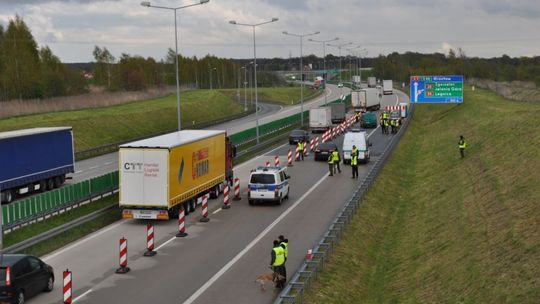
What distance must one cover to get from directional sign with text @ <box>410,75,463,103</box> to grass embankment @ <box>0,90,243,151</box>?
25.3 m

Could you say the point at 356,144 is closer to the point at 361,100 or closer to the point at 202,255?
the point at 202,255

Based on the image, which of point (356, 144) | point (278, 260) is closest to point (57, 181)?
point (356, 144)

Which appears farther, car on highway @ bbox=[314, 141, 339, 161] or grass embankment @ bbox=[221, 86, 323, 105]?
grass embankment @ bbox=[221, 86, 323, 105]

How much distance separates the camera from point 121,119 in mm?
76188

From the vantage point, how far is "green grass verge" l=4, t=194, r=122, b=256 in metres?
23.8

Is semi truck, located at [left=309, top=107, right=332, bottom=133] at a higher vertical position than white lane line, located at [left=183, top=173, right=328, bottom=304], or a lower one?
higher

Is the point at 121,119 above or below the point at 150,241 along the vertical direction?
above

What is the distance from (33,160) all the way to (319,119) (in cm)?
3960

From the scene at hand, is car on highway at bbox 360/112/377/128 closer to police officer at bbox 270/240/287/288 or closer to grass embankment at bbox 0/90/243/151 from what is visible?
grass embankment at bbox 0/90/243/151

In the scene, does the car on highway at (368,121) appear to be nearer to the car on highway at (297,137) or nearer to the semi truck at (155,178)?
the car on highway at (297,137)

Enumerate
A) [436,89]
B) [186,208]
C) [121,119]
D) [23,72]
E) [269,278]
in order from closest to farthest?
[269,278], [186,208], [436,89], [121,119], [23,72]

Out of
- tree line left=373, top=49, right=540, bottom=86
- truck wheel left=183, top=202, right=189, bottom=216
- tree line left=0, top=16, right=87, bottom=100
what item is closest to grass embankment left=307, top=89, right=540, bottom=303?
truck wheel left=183, top=202, right=189, bottom=216

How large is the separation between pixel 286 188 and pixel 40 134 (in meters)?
12.8

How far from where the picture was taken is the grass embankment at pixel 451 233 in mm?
18859
